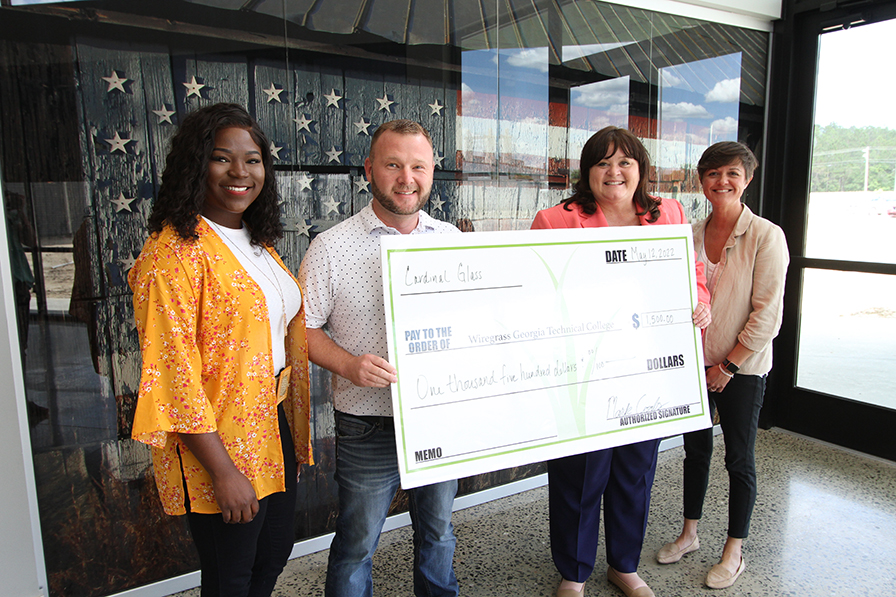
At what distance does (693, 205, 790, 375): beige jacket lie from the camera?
6.95ft

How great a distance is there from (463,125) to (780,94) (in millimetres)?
2387

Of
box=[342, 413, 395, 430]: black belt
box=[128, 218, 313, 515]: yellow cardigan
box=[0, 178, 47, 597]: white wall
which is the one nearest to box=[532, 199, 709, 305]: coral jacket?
box=[342, 413, 395, 430]: black belt

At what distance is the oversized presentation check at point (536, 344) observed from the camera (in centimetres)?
151

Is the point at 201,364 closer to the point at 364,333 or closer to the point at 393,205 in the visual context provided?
the point at 364,333

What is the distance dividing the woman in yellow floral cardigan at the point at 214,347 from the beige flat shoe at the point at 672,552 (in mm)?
1720

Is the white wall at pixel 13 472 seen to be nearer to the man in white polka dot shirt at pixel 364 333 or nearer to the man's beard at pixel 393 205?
the man in white polka dot shirt at pixel 364 333

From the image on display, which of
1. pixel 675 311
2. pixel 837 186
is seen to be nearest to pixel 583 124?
pixel 675 311

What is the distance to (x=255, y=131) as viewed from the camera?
1.42 metres

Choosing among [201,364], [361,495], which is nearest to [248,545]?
[361,495]

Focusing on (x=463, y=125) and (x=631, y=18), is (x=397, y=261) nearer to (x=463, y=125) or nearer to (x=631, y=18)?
(x=463, y=125)

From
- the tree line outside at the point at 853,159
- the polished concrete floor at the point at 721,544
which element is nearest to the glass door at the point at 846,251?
the tree line outside at the point at 853,159

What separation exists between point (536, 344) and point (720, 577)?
1.38 m

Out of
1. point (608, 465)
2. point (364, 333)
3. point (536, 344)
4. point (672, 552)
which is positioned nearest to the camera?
point (364, 333)

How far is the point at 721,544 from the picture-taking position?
8.22ft
